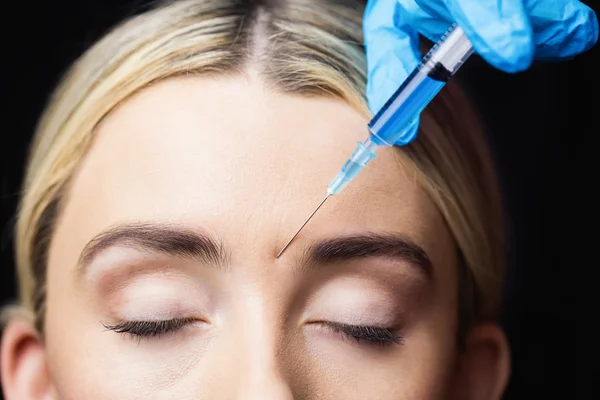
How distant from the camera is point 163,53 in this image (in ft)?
4.27

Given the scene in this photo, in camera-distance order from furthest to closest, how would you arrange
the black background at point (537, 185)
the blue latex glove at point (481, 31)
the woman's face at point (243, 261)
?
the black background at point (537, 185) < the woman's face at point (243, 261) < the blue latex glove at point (481, 31)

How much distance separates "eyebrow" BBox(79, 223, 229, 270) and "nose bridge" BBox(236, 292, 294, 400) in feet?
0.31

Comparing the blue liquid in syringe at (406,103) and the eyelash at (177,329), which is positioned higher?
the blue liquid in syringe at (406,103)

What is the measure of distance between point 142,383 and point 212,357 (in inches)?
4.8

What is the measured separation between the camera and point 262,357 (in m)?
1.13

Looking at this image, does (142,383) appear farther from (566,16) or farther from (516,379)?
(516,379)

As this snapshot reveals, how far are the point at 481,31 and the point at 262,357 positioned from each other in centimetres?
56

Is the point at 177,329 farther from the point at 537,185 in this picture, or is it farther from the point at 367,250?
the point at 537,185

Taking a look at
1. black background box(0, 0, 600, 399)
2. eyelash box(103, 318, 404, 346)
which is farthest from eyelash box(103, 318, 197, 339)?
black background box(0, 0, 600, 399)

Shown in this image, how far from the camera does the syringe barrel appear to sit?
110 cm

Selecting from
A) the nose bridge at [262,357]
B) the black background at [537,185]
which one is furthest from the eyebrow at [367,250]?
the black background at [537,185]

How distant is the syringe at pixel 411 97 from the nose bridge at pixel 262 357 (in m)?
0.21

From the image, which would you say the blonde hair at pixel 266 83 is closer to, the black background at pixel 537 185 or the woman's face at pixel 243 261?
the woman's face at pixel 243 261

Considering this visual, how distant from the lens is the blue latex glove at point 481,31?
3.31 feet
